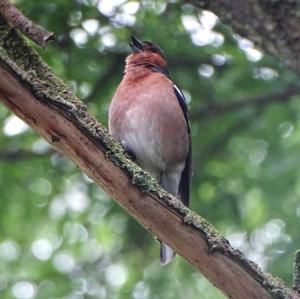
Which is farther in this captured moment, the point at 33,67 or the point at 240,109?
the point at 240,109

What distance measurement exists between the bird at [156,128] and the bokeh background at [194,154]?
4.37 feet

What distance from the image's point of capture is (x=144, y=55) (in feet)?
24.8

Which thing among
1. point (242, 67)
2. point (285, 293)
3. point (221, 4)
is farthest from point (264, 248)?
point (285, 293)

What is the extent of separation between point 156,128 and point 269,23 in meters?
1.48

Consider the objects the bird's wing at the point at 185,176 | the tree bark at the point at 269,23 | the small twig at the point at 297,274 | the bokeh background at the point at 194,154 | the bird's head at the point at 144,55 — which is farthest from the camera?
the bokeh background at the point at 194,154

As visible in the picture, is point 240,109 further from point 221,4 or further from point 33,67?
point 33,67

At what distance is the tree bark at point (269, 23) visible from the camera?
5.65 m

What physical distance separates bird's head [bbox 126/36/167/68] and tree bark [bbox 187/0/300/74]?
1621 millimetres

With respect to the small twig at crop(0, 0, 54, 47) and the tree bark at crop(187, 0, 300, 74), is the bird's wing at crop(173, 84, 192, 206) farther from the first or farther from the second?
the small twig at crop(0, 0, 54, 47)

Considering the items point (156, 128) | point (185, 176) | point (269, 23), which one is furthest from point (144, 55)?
point (269, 23)

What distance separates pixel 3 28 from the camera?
487 cm

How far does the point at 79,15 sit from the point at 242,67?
168 cm

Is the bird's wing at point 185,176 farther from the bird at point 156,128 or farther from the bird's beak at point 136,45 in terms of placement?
the bird's beak at point 136,45

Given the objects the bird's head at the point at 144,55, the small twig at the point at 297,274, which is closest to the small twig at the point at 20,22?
the small twig at the point at 297,274
